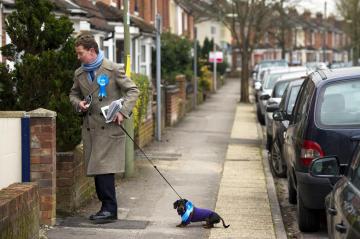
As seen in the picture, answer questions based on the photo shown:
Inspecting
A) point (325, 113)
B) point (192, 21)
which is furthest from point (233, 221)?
point (192, 21)

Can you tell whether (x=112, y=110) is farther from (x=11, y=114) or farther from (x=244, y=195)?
(x=244, y=195)

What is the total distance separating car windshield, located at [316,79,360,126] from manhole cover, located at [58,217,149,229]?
218 cm

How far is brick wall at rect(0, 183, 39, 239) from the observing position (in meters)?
5.82

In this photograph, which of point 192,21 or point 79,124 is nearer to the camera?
point 79,124

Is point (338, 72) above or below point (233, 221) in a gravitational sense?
above

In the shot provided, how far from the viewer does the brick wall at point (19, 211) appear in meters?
5.82

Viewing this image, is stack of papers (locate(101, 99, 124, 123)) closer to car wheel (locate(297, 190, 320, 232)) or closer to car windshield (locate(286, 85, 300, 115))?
car wheel (locate(297, 190, 320, 232))

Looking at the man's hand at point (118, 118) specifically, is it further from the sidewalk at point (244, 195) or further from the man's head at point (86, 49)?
the sidewalk at point (244, 195)

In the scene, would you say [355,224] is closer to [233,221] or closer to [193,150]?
[233,221]

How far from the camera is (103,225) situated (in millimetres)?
7836

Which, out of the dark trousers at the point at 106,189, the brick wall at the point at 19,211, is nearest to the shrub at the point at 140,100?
the dark trousers at the point at 106,189

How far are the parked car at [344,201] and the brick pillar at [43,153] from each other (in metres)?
3.01

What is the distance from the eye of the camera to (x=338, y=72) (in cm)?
816

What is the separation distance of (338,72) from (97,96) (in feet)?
8.54
